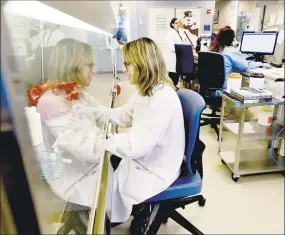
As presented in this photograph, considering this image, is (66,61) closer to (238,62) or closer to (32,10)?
(32,10)

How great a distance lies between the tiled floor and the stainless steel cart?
0.07 metres

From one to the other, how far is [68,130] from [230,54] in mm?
2393

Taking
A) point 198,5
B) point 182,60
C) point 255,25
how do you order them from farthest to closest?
point 198,5 < point 182,60 < point 255,25

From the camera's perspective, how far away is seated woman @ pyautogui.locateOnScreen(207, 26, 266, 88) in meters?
2.62

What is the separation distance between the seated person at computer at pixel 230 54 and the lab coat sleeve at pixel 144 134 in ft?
5.74

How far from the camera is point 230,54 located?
2.65 m

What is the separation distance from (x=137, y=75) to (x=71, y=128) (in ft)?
1.57

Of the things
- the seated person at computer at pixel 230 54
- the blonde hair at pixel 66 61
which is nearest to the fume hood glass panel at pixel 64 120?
the blonde hair at pixel 66 61

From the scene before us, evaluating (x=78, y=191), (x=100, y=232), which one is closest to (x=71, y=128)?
(x=78, y=191)

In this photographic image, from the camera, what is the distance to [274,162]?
1988 millimetres

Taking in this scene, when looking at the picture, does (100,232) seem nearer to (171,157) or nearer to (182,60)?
(171,157)

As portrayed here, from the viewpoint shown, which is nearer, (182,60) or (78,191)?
(78,191)

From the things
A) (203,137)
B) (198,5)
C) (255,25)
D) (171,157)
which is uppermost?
(198,5)

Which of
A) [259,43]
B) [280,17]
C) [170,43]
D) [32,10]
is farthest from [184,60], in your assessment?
[32,10]
